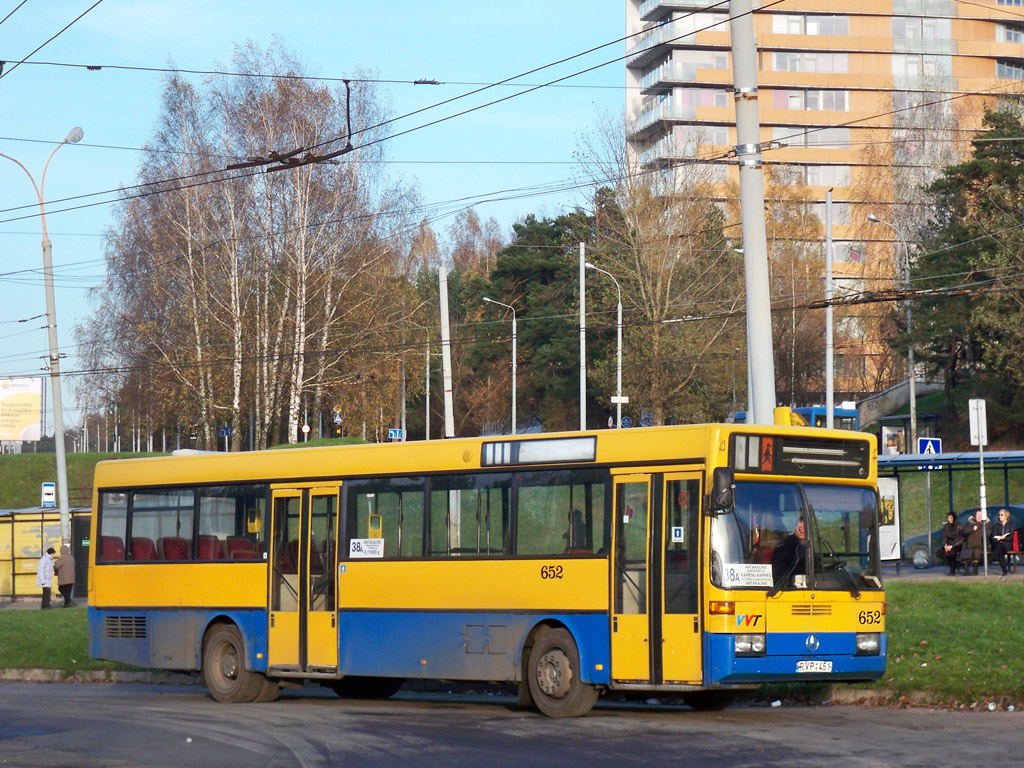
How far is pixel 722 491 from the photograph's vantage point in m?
11.9

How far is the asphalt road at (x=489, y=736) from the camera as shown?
1034 cm

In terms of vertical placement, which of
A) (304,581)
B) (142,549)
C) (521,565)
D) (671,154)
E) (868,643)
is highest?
(671,154)

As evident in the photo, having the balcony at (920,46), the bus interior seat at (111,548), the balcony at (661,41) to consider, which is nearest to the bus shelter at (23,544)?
the bus interior seat at (111,548)

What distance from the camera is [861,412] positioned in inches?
2790

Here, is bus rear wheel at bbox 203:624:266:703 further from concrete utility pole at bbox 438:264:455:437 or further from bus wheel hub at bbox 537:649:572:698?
concrete utility pole at bbox 438:264:455:437

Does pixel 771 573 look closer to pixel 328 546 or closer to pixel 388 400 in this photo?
pixel 328 546

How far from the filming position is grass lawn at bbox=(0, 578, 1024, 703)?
13367 mm

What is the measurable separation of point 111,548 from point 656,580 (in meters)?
8.56

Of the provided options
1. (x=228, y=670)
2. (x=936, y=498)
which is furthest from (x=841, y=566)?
(x=936, y=498)

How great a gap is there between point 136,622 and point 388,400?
3707 centimetres

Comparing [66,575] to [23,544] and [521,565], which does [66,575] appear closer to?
[23,544]

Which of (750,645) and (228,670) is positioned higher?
(750,645)

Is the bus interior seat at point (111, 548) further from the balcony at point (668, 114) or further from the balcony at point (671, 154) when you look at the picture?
the balcony at point (668, 114)

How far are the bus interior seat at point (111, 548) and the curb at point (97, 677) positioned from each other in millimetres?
2872
